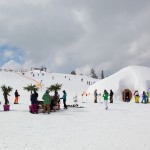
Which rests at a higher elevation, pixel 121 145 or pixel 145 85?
pixel 145 85

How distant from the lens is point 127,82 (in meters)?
41.0

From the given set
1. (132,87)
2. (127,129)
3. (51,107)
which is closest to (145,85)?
(132,87)

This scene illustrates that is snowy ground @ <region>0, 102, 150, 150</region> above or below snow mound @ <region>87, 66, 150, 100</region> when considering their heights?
below

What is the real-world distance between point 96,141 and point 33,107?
33.5 feet

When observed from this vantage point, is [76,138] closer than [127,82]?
Yes

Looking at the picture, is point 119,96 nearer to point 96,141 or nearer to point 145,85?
point 145,85

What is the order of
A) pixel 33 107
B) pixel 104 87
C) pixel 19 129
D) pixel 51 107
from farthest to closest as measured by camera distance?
pixel 104 87 < pixel 51 107 < pixel 33 107 < pixel 19 129

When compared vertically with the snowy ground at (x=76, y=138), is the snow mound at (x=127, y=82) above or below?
above

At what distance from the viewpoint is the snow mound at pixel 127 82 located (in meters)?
39.8

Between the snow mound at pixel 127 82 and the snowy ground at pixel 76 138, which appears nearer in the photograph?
the snowy ground at pixel 76 138

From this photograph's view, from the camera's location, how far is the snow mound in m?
39.8

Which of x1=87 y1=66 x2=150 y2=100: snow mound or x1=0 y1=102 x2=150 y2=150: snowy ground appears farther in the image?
x1=87 y1=66 x2=150 y2=100: snow mound

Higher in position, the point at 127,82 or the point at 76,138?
the point at 127,82

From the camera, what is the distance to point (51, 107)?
2038cm
